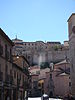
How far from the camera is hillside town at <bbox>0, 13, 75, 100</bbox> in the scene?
82.9ft

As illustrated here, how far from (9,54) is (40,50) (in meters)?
106

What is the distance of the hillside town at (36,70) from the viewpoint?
25.3 metres

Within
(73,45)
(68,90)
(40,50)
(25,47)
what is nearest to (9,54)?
(73,45)

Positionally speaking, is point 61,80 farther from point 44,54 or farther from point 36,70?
point 44,54

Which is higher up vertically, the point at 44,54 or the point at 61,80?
the point at 44,54

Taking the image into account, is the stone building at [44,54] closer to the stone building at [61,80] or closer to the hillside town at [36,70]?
the hillside town at [36,70]

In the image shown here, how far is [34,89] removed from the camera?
3738 inches

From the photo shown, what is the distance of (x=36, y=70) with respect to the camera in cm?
10612

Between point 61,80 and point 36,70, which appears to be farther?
point 36,70

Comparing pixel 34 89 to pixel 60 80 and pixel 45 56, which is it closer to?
pixel 60 80

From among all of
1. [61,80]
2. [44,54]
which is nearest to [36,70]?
[44,54]

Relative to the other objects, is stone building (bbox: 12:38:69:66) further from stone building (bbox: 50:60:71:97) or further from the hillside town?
stone building (bbox: 50:60:71:97)

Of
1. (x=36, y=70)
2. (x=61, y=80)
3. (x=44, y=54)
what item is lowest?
(x=61, y=80)

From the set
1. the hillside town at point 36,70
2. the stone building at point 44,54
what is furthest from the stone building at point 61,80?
the stone building at point 44,54
